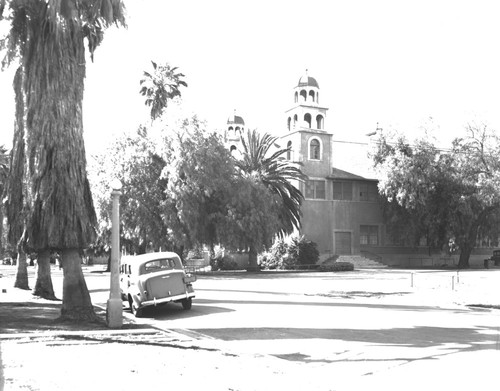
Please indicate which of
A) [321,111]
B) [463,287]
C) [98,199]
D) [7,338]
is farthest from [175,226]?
[7,338]

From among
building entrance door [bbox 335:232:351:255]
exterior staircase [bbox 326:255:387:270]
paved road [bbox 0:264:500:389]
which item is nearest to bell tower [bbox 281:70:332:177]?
building entrance door [bbox 335:232:351:255]

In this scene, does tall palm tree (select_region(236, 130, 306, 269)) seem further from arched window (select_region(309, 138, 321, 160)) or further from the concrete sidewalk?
the concrete sidewalk

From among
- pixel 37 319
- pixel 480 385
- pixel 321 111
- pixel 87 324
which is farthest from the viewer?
pixel 321 111

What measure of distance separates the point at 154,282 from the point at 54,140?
17.5 ft

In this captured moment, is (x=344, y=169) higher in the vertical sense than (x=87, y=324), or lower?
higher

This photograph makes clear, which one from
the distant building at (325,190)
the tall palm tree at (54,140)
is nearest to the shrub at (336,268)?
the distant building at (325,190)

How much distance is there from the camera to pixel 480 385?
294 inches

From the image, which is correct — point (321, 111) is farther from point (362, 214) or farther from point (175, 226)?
point (175, 226)

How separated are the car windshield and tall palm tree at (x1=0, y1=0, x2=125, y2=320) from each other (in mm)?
3413

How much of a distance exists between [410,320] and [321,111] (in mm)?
41775

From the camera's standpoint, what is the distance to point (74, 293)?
48.1ft

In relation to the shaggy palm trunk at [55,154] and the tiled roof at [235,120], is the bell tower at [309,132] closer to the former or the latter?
the tiled roof at [235,120]

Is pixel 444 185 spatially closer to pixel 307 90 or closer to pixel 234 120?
pixel 307 90

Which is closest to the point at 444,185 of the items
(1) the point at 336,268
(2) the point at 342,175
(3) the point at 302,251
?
(2) the point at 342,175
